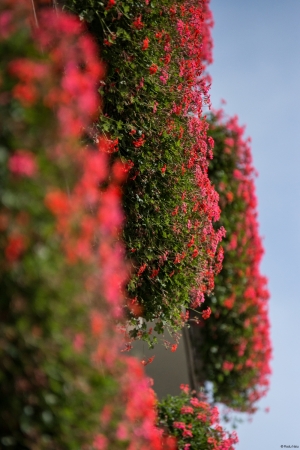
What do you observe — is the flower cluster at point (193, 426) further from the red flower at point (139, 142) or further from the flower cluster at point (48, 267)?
the flower cluster at point (48, 267)

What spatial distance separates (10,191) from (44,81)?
1.58 feet

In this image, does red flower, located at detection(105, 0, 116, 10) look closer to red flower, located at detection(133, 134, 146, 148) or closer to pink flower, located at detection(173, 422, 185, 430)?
red flower, located at detection(133, 134, 146, 148)

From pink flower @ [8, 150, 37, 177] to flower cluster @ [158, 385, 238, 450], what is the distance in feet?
11.8

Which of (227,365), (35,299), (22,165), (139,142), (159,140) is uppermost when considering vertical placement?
(159,140)

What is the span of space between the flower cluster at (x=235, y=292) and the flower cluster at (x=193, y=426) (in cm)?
304

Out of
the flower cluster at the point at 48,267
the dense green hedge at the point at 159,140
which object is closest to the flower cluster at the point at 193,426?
the dense green hedge at the point at 159,140

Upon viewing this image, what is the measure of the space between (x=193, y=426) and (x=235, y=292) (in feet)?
11.6

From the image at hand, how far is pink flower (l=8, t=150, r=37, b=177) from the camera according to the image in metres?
2.30

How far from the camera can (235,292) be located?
8.84 meters

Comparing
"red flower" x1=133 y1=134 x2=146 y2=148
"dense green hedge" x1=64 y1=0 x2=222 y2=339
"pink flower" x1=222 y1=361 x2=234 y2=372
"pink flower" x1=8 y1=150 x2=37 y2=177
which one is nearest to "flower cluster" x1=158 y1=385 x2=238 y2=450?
"dense green hedge" x1=64 y1=0 x2=222 y2=339

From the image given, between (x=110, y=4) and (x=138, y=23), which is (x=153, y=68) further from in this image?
(x=110, y=4)

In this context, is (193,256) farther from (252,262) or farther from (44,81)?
(44,81)

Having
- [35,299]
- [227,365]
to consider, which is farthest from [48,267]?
[227,365]

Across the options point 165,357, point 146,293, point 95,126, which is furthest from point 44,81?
point 165,357
